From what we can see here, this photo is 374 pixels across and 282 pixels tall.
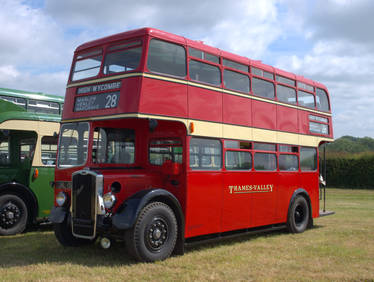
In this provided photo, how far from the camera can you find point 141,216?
23.6ft

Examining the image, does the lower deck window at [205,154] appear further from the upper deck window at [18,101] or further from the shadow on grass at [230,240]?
the upper deck window at [18,101]

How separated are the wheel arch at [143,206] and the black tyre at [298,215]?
3875mm

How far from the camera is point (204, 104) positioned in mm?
8445

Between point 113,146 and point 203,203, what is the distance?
1957 millimetres

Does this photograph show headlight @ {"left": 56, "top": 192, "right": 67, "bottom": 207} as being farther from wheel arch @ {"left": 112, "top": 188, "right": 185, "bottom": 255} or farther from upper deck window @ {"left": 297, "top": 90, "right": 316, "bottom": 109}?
upper deck window @ {"left": 297, "top": 90, "right": 316, "bottom": 109}

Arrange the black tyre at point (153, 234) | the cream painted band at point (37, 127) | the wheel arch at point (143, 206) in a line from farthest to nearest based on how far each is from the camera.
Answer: the cream painted band at point (37, 127)
the black tyre at point (153, 234)
the wheel arch at point (143, 206)

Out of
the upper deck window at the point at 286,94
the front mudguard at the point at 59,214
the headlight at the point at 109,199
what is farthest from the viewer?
the upper deck window at the point at 286,94

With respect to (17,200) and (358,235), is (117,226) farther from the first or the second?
(358,235)

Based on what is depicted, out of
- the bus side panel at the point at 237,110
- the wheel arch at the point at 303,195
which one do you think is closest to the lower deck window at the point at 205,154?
the bus side panel at the point at 237,110

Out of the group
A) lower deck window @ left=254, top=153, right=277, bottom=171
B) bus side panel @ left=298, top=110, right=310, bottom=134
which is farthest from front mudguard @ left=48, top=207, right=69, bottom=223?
bus side panel @ left=298, top=110, right=310, bottom=134

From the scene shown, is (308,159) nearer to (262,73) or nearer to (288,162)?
(288,162)

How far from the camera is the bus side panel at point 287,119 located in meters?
10.6

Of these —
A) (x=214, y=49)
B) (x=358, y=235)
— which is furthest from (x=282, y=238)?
(x=214, y=49)

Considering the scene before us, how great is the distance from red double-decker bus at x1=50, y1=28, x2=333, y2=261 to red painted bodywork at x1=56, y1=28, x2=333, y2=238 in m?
0.02
